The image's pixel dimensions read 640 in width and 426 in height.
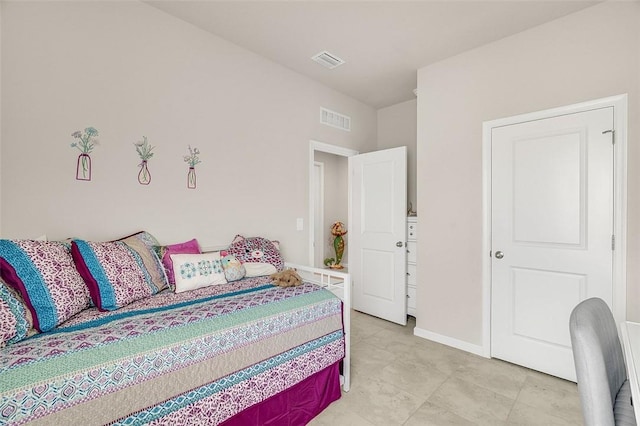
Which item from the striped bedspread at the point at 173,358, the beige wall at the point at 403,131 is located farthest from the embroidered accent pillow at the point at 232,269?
the beige wall at the point at 403,131

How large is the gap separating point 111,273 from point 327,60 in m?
2.53

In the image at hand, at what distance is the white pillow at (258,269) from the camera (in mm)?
2311

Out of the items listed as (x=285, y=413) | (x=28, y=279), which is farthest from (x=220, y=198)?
(x=285, y=413)

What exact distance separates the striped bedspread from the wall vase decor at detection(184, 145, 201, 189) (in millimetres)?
895

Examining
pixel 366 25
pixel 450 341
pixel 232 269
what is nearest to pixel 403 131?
pixel 366 25

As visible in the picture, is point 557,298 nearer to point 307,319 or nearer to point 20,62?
point 307,319

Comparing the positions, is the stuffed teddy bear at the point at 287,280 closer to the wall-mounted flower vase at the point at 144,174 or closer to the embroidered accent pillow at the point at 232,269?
the embroidered accent pillow at the point at 232,269

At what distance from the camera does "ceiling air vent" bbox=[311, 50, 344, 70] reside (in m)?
2.78

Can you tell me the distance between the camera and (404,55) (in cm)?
278

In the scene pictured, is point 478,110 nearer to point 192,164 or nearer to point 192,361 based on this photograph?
point 192,164

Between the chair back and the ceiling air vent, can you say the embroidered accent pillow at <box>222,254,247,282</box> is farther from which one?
the ceiling air vent

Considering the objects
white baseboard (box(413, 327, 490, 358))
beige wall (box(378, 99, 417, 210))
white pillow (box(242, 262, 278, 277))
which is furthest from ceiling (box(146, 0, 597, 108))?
white baseboard (box(413, 327, 490, 358))

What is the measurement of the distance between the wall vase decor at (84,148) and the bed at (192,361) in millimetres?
905

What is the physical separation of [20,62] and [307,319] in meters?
2.21
